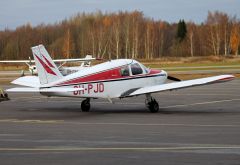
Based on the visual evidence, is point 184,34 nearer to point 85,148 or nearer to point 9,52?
point 9,52

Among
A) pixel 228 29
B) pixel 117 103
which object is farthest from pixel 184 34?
pixel 117 103

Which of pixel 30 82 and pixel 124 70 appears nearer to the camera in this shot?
pixel 124 70

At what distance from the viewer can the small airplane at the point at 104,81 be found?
72.2 ft

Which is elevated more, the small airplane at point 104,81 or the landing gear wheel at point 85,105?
the small airplane at point 104,81

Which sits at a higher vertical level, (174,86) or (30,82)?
(30,82)

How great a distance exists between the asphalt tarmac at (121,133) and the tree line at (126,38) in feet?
327

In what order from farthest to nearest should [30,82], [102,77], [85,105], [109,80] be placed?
[30,82], [85,105], [109,80], [102,77]

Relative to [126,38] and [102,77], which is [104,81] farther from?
[126,38]

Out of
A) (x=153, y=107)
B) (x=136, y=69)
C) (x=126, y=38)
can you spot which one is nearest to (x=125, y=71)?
(x=136, y=69)

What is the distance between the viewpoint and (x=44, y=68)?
22516 millimetres

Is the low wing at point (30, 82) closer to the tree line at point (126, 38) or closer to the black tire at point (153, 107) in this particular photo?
the black tire at point (153, 107)

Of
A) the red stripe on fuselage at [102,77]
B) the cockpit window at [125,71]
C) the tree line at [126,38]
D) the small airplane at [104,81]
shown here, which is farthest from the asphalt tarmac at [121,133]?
the tree line at [126,38]

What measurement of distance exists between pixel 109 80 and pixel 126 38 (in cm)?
10817

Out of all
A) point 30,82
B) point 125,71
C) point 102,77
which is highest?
point 125,71
